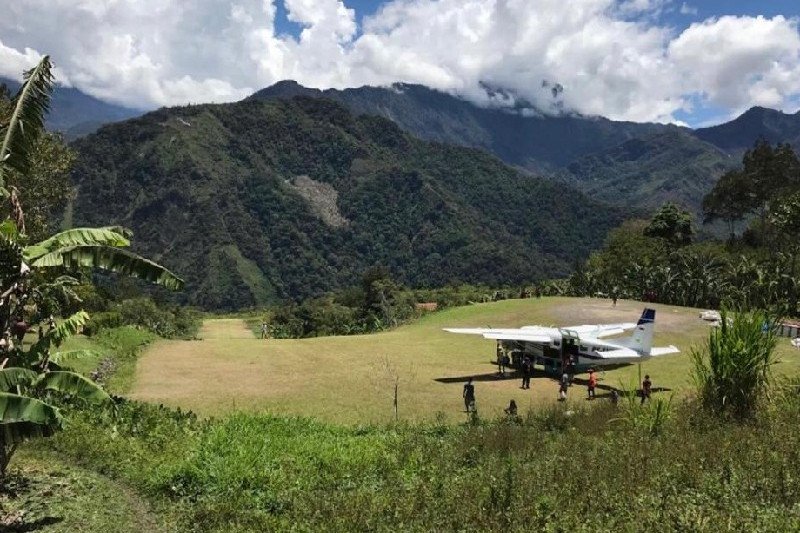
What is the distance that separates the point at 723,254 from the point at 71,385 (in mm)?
77877

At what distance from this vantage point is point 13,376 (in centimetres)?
1047

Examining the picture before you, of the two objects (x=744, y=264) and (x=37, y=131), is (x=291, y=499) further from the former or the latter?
(x=744, y=264)

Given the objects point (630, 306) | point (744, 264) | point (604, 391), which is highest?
Answer: point (744, 264)

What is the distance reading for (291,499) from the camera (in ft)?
42.6

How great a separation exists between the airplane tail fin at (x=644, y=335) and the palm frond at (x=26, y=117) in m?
26.5

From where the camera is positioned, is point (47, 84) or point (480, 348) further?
point (480, 348)

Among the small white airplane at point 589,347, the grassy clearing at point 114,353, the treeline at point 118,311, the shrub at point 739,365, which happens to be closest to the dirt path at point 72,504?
the treeline at point 118,311

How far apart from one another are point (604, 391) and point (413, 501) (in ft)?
59.6

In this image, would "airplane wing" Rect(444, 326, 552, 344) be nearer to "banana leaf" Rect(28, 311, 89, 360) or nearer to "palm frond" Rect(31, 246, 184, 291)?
"palm frond" Rect(31, 246, 184, 291)

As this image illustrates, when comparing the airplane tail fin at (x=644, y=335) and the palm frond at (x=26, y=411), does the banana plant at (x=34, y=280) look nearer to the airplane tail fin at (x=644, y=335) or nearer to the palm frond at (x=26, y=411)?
the palm frond at (x=26, y=411)

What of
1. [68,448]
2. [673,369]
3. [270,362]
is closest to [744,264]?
[673,369]

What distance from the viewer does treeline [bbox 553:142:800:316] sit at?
55781 mm

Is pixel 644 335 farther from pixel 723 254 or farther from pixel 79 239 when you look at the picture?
pixel 723 254

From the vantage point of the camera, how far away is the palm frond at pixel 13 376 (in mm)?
10398
